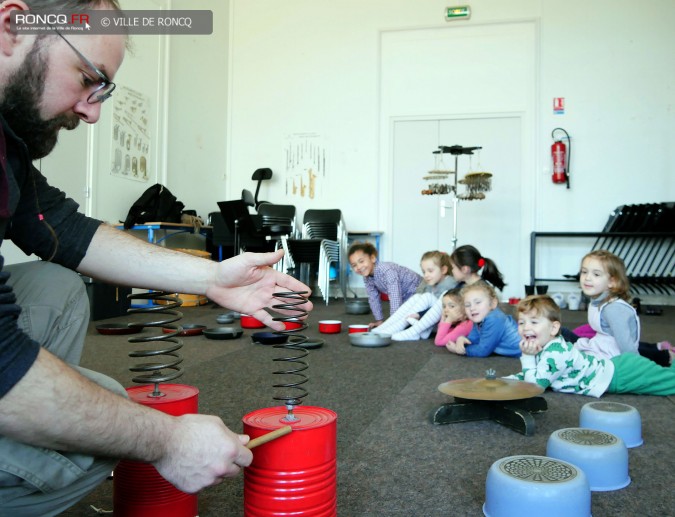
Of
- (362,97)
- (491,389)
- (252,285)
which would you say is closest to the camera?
(252,285)

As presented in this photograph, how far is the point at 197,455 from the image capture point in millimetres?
710

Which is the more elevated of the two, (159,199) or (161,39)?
(161,39)

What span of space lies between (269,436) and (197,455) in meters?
0.09

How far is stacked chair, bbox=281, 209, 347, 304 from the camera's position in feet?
17.4

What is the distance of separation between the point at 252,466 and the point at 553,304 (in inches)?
61.3

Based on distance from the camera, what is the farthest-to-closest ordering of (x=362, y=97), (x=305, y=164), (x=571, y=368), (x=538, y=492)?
(x=305, y=164), (x=362, y=97), (x=571, y=368), (x=538, y=492)

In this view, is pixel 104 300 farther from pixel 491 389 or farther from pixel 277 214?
pixel 491 389

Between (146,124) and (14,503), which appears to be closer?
(14,503)

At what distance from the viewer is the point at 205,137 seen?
6.41 metres

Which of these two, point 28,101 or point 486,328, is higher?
point 28,101

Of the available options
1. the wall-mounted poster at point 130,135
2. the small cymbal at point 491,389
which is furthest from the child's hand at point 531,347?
the wall-mounted poster at point 130,135

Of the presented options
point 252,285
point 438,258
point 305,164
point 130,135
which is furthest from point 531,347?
point 305,164

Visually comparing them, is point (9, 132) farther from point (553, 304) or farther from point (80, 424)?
point (553, 304)

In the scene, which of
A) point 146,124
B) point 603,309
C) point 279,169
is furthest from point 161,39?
point 603,309
